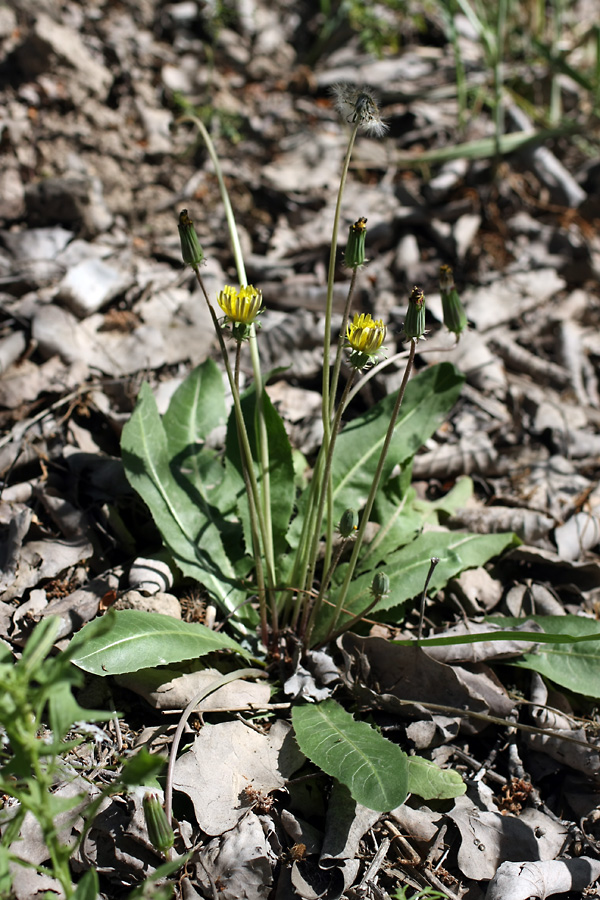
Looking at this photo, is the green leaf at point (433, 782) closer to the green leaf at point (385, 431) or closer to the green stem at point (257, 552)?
the green stem at point (257, 552)

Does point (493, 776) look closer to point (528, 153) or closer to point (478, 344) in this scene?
point (478, 344)

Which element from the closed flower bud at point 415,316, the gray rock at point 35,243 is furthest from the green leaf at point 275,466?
the gray rock at point 35,243

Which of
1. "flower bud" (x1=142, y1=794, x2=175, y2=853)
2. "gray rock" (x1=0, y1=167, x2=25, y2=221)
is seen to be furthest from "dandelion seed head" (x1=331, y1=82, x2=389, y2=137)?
"gray rock" (x1=0, y1=167, x2=25, y2=221)

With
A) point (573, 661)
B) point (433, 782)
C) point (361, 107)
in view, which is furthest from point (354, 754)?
point (361, 107)

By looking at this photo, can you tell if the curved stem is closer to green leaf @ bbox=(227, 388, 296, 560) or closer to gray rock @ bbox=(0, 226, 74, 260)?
green leaf @ bbox=(227, 388, 296, 560)

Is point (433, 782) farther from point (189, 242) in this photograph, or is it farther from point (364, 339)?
point (189, 242)
